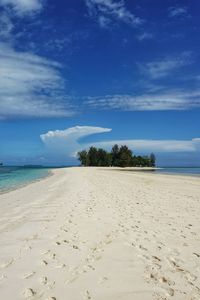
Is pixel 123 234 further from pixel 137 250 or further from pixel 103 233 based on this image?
pixel 137 250

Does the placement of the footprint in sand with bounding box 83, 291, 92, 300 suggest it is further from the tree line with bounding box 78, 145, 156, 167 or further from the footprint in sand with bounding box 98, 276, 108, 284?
the tree line with bounding box 78, 145, 156, 167

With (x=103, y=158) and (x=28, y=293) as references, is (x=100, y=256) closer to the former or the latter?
(x=28, y=293)

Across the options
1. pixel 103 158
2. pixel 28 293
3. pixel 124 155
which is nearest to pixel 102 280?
pixel 28 293

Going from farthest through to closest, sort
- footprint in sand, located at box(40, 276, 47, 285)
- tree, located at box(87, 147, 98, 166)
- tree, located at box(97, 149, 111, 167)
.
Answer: tree, located at box(87, 147, 98, 166)
tree, located at box(97, 149, 111, 167)
footprint in sand, located at box(40, 276, 47, 285)

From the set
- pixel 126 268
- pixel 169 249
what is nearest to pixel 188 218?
pixel 169 249

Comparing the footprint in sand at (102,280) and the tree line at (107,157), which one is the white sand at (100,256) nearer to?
the footprint in sand at (102,280)

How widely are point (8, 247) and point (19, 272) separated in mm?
2032

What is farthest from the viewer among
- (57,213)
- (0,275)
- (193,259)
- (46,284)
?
(57,213)

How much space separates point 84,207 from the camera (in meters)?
15.0

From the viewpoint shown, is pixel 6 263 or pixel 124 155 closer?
pixel 6 263

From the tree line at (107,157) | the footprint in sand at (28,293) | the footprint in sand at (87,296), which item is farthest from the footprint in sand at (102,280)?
the tree line at (107,157)

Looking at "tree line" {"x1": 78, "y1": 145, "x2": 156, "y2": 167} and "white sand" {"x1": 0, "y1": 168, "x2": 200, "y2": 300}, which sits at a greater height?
"tree line" {"x1": 78, "y1": 145, "x2": 156, "y2": 167}

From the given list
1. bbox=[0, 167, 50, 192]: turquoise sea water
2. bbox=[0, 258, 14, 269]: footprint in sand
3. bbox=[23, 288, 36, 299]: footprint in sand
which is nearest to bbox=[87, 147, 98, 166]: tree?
bbox=[0, 167, 50, 192]: turquoise sea water

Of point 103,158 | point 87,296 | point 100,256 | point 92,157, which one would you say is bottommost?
point 87,296
